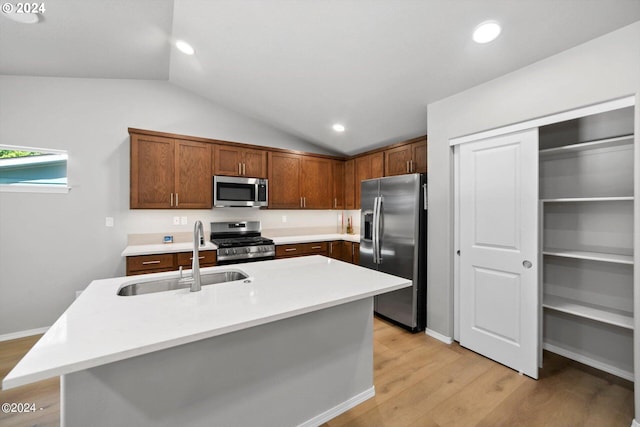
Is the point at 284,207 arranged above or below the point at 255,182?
below

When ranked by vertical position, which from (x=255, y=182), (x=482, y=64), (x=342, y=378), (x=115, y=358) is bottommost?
(x=342, y=378)

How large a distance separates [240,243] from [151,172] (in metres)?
1.35

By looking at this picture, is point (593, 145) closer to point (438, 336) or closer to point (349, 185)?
point (438, 336)

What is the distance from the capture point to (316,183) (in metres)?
4.43

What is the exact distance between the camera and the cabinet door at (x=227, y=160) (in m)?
3.59

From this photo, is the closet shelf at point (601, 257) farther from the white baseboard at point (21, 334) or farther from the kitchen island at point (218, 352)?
the white baseboard at point (21, 334)

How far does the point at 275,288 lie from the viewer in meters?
1.58

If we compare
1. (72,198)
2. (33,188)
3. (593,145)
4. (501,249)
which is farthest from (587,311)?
(33,188)

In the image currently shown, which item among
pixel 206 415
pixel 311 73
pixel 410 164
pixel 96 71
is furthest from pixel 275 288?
pixel 96 71

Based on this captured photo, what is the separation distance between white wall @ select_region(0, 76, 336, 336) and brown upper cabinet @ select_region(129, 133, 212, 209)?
33 cm

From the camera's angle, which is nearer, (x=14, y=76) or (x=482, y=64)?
(x=482, y=64)

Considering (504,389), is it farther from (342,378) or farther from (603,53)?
(603,53)

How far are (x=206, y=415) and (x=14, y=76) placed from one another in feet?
12.8

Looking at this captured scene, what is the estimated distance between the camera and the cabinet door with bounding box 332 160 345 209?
182 inches
